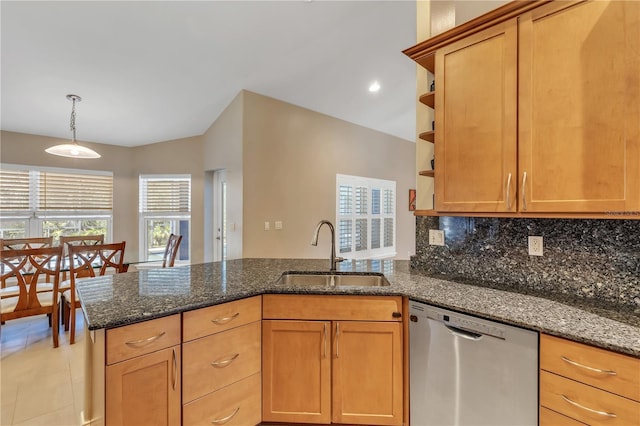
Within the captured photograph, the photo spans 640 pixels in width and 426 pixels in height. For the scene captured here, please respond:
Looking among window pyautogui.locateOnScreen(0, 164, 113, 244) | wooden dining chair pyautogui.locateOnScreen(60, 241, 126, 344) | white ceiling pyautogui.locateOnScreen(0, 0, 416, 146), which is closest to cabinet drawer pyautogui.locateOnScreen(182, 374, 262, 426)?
wooden dining chair pyautogui.locateOnScreen(60, 241, 126, 344)

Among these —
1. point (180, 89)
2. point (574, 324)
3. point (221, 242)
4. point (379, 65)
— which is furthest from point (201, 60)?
point (574, 324)

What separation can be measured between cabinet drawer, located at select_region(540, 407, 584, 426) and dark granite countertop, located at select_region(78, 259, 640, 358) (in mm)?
313

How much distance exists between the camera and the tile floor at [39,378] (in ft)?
6.57

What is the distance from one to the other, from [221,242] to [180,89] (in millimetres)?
2178

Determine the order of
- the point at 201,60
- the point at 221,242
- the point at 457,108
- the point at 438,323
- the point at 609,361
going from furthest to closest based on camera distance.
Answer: the point at 221,242, the point at 201,60, the point at 457,108, the point at 438,323, the point at 609,361

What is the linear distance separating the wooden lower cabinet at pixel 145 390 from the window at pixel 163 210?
3727 millimetres

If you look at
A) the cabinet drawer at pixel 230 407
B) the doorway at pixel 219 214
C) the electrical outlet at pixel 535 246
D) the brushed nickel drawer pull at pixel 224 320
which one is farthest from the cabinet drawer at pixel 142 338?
the doorway at pixel 219 214

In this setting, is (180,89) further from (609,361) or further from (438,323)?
(609,361)

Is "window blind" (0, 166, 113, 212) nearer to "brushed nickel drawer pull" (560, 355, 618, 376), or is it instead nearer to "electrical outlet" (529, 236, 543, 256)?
"electrical outlet" (529, 236, 543, 256)

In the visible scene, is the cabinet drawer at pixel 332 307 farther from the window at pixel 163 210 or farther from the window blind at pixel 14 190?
the window blind at pixel 14 190

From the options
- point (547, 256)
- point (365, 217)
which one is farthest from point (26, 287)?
point (365, 217)

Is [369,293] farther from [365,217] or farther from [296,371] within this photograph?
[365,217]

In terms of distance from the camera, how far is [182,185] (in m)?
4.82

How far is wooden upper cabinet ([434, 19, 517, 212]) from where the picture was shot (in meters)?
1.54
